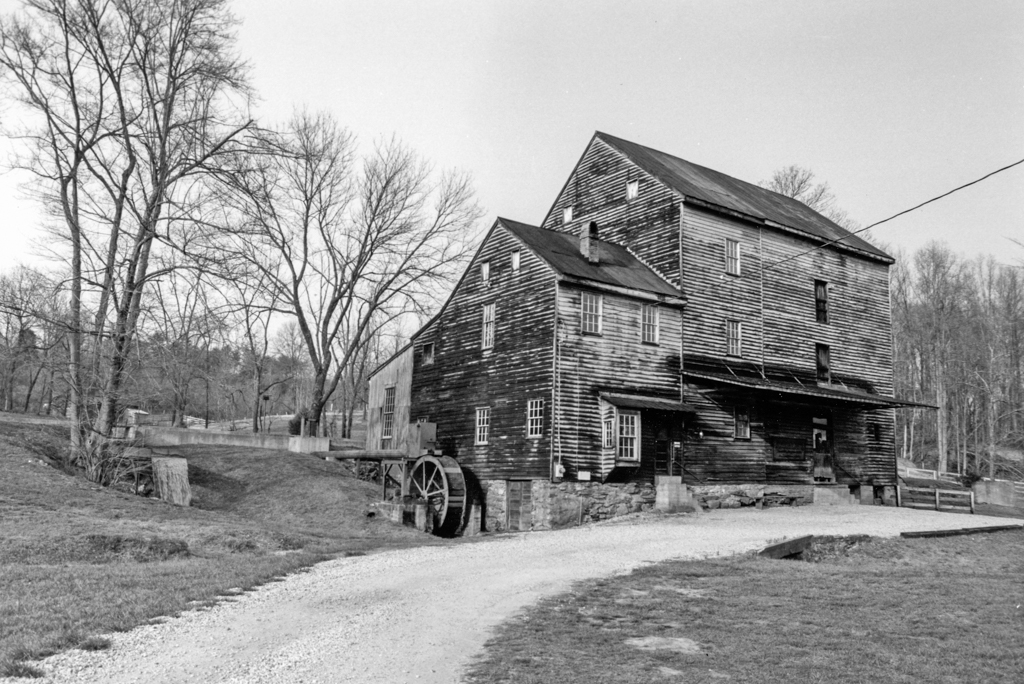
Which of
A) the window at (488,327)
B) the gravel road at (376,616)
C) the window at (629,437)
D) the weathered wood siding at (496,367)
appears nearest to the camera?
the gravel road at (376,616)

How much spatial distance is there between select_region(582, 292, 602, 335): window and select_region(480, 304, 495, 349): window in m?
3.54

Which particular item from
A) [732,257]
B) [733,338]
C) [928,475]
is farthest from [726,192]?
[928,475]

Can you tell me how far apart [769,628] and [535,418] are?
15229 millimetres

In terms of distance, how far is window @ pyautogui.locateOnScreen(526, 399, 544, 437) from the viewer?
963 inches

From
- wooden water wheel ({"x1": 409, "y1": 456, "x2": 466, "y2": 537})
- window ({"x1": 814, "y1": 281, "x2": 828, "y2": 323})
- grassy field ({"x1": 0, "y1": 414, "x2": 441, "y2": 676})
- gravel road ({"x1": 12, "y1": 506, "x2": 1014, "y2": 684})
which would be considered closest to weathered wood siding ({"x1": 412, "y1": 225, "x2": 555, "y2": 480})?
wooden water wheel ({"x1": 409, "y1": 456, "x2": 466, "y2": 537})

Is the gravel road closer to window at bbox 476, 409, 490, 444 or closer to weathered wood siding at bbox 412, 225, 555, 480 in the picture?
weathered wood siding at bbox 412, 225, 555, 480

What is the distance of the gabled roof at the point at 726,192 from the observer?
29.8 m

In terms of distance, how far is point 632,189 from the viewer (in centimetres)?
3017

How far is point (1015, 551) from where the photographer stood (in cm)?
1938

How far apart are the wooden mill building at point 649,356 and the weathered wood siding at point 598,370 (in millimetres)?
48

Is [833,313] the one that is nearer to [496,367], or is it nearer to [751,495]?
[751,495]

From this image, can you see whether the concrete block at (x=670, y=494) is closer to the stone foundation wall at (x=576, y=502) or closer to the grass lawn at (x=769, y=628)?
the stone foundation wall at (x=576, y=502)

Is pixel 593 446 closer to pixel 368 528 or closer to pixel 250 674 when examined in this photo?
pixel 368 528

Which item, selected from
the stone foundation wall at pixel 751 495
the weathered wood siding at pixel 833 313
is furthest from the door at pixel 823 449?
the weathered wood siding at pixel 833 313
